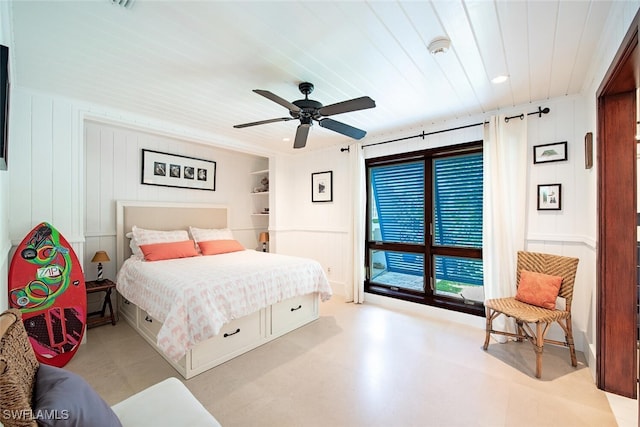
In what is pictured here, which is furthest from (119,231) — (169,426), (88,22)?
(169,426)

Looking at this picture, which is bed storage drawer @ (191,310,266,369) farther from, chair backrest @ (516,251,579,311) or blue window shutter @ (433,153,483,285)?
chair backrest @ (516,251,579,311)

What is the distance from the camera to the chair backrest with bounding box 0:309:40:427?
0.73 metres

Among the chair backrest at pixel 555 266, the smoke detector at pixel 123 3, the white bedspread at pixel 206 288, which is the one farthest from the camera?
the chair backrest at pixel 555 266

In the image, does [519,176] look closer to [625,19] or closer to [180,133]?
[625,19]

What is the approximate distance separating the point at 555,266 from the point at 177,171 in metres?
4.72

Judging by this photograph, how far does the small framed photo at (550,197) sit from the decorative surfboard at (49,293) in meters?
4.58

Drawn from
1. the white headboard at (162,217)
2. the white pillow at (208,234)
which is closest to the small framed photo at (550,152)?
the white pillow at (208,234)

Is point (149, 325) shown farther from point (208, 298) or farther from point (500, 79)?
point (500, 79)

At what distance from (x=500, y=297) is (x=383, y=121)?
7.73 feet

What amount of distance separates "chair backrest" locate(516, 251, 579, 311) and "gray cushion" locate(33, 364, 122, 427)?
3.27 metres

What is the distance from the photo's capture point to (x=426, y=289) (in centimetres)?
378

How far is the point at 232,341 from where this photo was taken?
262cm

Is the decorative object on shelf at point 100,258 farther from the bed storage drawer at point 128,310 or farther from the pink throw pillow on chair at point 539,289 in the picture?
the pink throw pillow on chair at point 539,289

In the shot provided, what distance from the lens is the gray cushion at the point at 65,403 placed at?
84 cm
